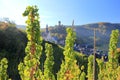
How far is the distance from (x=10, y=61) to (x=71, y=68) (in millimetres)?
36955

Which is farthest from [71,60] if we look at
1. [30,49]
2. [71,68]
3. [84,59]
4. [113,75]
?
[84,59]

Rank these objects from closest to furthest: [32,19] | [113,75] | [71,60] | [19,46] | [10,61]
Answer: [32,19]
[71,60]
[113,75]
[10,61]
[19,46]

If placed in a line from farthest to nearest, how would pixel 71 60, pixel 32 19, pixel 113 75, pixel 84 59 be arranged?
pixel 84 59 → pixel 113 75 → pixel 71 60 → pixel 32 19

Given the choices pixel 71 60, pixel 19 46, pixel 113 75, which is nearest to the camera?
pixel 71 60

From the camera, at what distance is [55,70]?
8631 centimetres

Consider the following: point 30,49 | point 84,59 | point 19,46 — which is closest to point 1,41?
point 19,46

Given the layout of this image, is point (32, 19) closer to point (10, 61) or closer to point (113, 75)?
point (113, 75)

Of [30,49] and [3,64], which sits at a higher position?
[30,49]

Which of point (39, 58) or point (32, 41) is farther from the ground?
point (32, 41)

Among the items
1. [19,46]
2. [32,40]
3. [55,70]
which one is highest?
[32,40]

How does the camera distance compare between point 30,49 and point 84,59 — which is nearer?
point 30,49

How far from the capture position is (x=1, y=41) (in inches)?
3378

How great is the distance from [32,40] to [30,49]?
104cm

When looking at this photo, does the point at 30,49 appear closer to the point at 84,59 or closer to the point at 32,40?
the point at 32,40
